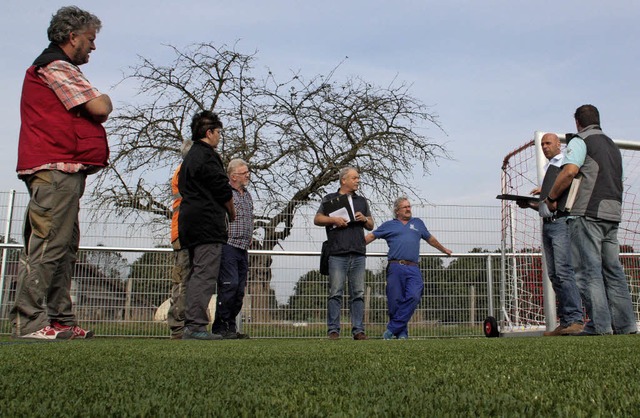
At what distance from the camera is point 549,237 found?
605 centimetres

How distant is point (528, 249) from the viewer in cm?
841

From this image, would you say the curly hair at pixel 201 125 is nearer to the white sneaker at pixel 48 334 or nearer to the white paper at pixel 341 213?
the white paper at pixel 341 213

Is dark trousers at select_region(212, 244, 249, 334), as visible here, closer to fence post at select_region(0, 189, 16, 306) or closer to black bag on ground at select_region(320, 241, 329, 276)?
black bag on ground at select_region(320, 241, 329, 276)

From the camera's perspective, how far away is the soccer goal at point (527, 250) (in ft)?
25.6

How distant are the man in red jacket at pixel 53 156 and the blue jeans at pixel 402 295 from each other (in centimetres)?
341

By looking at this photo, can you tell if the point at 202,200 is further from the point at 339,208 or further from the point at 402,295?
the point at 402,295

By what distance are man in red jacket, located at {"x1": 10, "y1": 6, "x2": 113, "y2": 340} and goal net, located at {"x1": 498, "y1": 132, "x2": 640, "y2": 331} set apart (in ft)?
17.9

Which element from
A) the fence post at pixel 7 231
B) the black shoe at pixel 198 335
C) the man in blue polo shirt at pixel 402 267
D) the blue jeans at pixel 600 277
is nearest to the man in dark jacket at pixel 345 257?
the man in blue polo shirt at pixel 402 267

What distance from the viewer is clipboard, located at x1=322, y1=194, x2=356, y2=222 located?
6324mm

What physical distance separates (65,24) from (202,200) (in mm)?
1694

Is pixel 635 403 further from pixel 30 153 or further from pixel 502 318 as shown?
pixel 502 318

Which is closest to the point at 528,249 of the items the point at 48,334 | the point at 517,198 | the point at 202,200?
the point at 517,198

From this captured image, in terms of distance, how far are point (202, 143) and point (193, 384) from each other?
3.81 meters

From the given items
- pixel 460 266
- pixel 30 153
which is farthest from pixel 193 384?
pixel 460 266
